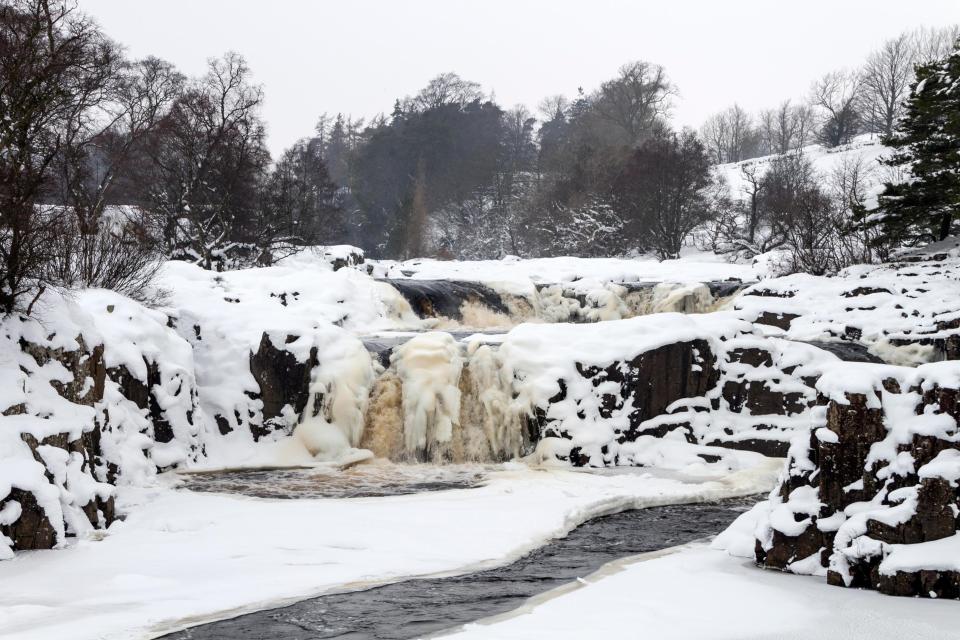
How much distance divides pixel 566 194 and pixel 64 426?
1541 inches

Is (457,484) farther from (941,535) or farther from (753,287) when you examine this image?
(753,287)

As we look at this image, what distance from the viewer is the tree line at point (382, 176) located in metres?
8.98

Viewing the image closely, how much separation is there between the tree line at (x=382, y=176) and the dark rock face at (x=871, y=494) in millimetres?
6266

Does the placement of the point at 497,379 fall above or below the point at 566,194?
below

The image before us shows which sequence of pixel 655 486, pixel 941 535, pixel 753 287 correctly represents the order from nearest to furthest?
pixel 941 535
pixel 655 486
pixel 753 287

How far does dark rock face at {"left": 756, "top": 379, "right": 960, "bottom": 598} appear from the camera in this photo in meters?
4.85

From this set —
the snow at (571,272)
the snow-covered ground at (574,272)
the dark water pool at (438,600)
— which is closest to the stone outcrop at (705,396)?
the dark water pool at (438,600)

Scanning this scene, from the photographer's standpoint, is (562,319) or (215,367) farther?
(562,319)

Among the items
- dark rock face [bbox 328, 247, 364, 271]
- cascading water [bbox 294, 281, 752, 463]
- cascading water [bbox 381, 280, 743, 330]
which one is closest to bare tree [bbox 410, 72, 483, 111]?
dark rock face [bbox 328, 247, 364, 271]

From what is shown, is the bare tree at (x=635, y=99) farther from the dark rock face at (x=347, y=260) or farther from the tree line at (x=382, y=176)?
the dark rock face at (x=347, y=260)

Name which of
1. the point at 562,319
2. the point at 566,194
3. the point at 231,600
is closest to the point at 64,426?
the point at 231,600

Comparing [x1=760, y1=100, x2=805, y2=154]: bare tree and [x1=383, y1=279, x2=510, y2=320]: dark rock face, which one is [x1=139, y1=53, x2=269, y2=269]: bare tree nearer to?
[x1=383, y1=279, x2=510, y2=320]: dark rock face

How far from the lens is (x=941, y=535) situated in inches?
191

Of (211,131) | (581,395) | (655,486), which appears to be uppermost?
(211,131)
